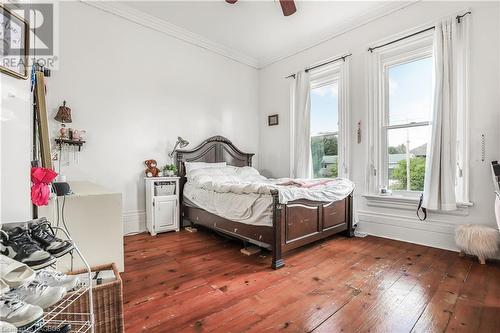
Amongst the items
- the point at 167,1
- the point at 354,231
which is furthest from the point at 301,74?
the point at 354,231

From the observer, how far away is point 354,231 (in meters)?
3.32

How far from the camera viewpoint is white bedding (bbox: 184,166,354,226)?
2.31 metres

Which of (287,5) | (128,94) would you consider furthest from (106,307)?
(128,94)

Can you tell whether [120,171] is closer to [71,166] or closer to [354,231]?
[71,166]

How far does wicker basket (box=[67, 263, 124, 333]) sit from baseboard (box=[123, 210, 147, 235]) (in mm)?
2253

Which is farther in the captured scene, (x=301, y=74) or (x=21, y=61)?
(x=301, y=74)

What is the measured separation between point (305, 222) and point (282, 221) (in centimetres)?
38

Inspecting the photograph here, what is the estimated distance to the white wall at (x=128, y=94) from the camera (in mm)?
2957

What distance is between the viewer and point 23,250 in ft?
2.74

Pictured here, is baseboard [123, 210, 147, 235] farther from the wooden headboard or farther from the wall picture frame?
the wall picture frame

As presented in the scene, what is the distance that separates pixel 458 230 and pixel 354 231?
1143mm

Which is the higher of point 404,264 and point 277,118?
point 277,118

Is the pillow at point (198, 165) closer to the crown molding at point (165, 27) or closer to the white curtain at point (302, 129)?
the white curtain at point (302, 129)

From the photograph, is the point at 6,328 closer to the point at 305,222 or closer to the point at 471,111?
the point at 305,222
